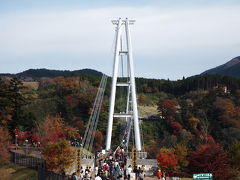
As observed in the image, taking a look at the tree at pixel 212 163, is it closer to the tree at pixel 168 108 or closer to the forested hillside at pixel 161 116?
the forested hillside at pixel 161 116

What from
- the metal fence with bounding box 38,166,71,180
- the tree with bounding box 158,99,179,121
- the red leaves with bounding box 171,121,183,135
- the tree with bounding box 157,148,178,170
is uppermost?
the tree with bounding box 158,99,179,121

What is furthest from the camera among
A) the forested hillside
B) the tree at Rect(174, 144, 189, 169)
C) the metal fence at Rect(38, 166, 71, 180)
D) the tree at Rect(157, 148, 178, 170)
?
the forested hillside

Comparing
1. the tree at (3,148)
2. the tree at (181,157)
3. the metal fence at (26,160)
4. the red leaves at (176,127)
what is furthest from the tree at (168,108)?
the metal fence at (26,160)

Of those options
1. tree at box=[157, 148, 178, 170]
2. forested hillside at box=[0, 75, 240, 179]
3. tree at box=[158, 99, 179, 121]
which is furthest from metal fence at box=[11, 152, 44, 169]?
tree at box=[158, 99, 179, 121]

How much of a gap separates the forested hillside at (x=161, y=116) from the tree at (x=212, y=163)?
0.28 ft

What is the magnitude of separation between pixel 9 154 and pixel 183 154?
11.9 metres

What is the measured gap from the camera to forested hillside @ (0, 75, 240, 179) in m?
43.5

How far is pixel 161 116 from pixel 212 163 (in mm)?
46397

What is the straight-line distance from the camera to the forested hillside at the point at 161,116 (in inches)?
1714

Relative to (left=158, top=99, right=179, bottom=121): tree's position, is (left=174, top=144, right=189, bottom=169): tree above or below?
below

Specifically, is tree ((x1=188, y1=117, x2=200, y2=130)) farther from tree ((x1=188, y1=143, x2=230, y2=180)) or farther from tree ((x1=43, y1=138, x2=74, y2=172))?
tree ((x1=43, y1=138, x2=74, y2=172))

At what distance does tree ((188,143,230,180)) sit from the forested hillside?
0.08 m

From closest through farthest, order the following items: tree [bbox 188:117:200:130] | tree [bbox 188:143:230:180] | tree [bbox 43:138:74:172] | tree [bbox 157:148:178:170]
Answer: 1. tree [bbox 188:143:230:180]
2. tree [bbox 43:138:74:172]
3. tree [bbox 157:148:178:170]
4. tree [bbox 188:117:200:130]

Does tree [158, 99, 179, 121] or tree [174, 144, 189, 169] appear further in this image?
tree [158, 99, 179, 121]
